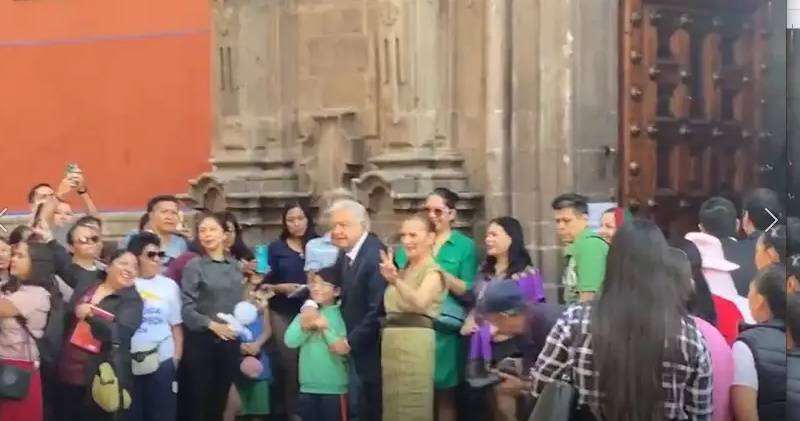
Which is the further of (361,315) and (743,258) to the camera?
(361,315)

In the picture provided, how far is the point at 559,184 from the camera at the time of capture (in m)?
9.59

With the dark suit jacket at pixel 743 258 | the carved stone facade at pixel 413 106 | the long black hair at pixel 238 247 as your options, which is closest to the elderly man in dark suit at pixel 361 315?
the long black hair at pixel 238 247

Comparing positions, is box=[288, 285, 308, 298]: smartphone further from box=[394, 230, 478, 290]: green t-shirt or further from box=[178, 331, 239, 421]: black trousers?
box=[394, 230, 478, 290]: green t-shirt

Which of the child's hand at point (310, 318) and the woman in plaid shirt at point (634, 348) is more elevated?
the woman in plaid shirt at point (634, 348)

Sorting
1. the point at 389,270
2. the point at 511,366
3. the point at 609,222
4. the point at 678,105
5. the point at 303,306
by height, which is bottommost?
the point at 511,366

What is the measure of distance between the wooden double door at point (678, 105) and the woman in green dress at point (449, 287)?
110 centimetres

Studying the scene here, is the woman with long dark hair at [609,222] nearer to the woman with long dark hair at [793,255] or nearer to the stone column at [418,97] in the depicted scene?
the woman with long dark hair at [793,255]

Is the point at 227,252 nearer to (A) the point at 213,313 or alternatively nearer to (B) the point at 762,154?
(A) the point at 213,313

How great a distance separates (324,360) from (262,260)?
1.16m

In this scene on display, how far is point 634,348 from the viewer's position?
5.92 metres

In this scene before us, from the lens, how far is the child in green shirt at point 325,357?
8891 millimetres

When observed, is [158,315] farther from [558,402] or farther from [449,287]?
[558,402]

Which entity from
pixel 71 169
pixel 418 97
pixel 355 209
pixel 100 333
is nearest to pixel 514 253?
pixel 355 209

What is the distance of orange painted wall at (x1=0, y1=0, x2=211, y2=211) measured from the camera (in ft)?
37.3
